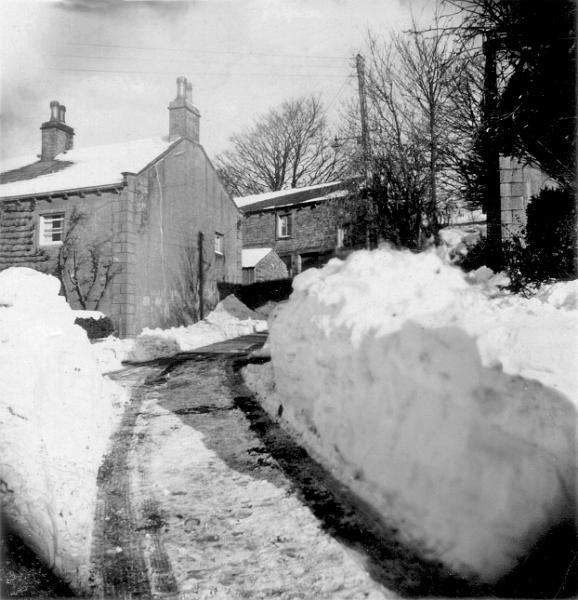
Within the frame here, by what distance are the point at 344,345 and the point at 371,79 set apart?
12424 millimetres

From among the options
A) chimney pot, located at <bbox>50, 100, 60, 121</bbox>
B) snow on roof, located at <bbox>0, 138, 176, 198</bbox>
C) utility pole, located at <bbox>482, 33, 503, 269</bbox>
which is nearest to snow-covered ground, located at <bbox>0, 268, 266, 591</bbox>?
utility pole, located at <bbox>482, 33, 503, 269</bbox>

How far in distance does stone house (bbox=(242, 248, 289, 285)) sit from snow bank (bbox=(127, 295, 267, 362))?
123 inches

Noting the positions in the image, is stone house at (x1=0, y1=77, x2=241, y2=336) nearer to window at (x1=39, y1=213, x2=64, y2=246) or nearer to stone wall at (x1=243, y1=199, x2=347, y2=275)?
window at (x1=39, y1=213, x2=64, y2=246)

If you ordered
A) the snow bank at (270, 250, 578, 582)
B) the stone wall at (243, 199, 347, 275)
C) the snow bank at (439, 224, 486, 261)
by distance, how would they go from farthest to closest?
the stone wall at (243, 199, 347, 275) < the snow bank at (439, 224, 486, 261) < the snow bank at (270, 250, 578, 582)

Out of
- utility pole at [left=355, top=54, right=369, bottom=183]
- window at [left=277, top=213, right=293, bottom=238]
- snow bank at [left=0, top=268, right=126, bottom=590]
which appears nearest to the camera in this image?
snow bank at [left=0, top=268, right=126, bottom=590]

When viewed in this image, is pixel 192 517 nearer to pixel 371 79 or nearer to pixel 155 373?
pixel 155 373

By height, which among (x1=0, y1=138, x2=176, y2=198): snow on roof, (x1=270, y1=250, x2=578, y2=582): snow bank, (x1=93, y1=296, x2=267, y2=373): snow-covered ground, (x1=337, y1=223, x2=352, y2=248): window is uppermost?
(x1=0, y1=138, x2=176, y2=198): snow on roof

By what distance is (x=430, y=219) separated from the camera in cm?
663

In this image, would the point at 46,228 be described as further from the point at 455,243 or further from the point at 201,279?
the point at 455,243

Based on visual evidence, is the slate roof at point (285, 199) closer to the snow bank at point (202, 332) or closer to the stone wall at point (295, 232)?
the stone wall at point (295, 232)

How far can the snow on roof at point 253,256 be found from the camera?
2305 centimetres

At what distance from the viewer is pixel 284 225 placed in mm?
25922

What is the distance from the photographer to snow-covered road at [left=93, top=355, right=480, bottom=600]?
2.70 m

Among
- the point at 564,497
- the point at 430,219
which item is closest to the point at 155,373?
the point at 430,219
